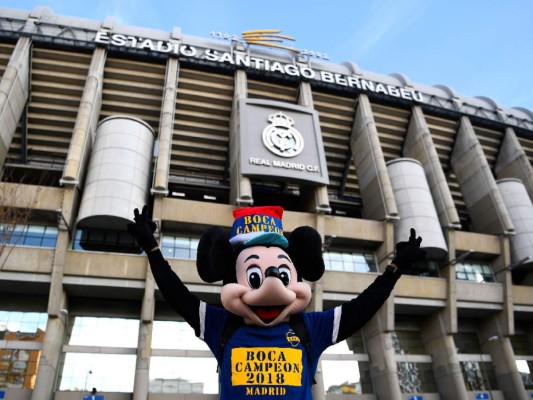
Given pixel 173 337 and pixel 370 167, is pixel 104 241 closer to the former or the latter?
pixel 173 337

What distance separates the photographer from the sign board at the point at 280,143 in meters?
24.8

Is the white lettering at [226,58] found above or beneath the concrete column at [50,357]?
above

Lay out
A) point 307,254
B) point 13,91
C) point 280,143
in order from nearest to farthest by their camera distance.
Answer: point 307,254 → point 13,91 → point 280,143

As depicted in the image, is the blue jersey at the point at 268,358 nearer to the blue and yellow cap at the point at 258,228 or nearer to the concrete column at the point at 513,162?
the blue and yellow cap at the point at 258,228

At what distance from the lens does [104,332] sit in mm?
23234

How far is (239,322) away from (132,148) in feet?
69.2

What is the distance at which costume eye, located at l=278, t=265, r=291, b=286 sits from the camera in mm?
4891

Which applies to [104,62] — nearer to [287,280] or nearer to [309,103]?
[309,103]

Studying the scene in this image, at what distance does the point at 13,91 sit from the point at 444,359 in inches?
1126

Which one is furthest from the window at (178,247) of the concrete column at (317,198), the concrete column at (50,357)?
the concrete column at (317,198)

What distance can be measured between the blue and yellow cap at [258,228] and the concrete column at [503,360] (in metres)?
24.5

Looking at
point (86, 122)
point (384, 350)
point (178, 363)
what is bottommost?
point (178, 363)

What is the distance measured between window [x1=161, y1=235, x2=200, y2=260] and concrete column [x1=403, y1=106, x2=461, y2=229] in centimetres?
1541

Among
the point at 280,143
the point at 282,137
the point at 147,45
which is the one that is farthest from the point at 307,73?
the point at 147,45
